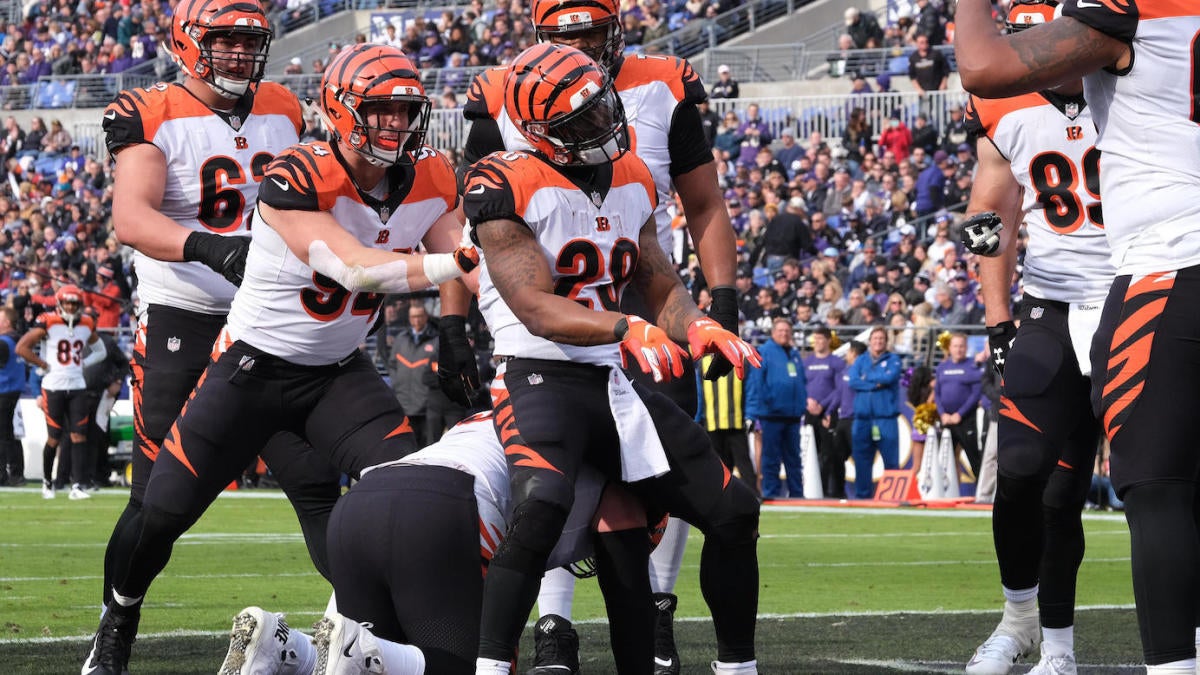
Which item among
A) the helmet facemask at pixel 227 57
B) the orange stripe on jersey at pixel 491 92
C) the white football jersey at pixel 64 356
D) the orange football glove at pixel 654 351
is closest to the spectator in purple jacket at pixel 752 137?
the white football jersey at pixel 64 356

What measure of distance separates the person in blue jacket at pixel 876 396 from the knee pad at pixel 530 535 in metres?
11.9

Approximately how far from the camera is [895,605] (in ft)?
27.3

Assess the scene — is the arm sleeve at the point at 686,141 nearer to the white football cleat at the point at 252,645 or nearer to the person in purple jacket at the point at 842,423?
the white football cleat at the point at 252,645

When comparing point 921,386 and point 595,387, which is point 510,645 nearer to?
point 595,387

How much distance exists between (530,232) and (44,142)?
91.5ft

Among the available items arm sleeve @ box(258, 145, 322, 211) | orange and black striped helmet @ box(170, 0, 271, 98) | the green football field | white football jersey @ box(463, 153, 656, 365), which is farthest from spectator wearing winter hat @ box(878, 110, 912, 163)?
white football jersey @ box(463, 153, 656, 365)

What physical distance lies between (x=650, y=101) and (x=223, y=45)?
4.88 feet

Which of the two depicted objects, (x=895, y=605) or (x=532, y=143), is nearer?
(x=532, y=143)

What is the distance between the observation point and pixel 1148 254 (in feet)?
13.8

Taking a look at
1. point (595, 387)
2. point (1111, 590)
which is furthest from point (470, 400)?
point (1111, 590)

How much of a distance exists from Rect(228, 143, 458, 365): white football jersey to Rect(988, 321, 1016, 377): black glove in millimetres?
1937

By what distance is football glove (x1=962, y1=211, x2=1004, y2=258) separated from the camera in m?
5.61

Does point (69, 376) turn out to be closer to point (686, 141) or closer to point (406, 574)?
point (686, 141)

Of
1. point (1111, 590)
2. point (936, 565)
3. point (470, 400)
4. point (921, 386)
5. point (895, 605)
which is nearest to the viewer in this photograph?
point (470, 400)
